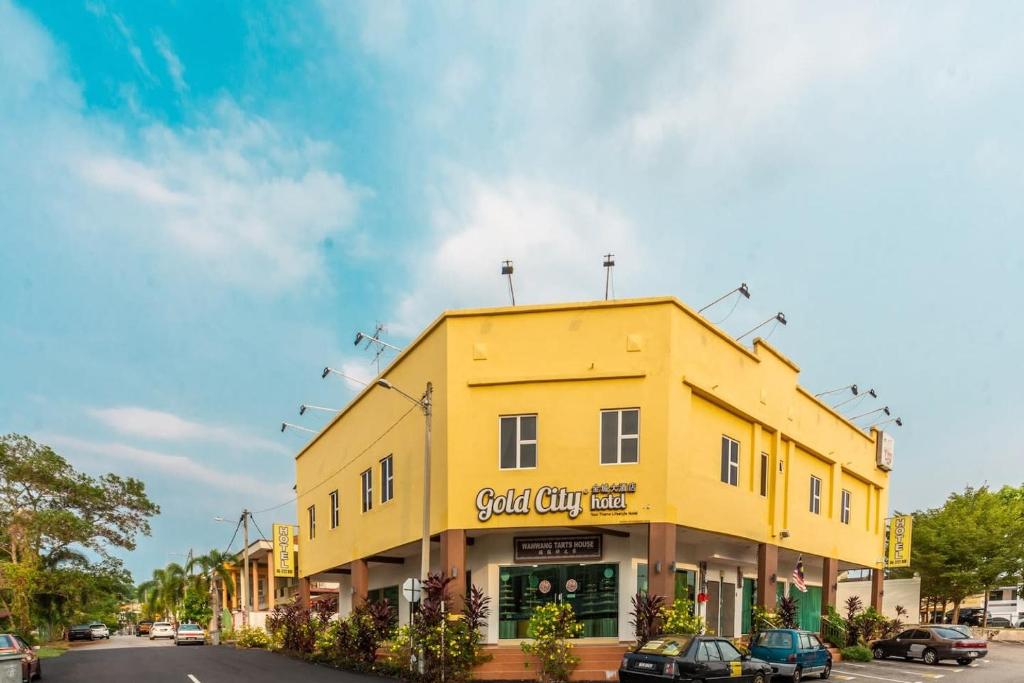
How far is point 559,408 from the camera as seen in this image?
25.1 meters

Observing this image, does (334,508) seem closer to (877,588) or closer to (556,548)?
(556,548)

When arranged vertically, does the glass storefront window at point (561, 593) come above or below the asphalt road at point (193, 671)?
above

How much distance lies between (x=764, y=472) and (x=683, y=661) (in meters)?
13.8

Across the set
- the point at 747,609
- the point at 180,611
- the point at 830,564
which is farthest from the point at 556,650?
the point at 180,611

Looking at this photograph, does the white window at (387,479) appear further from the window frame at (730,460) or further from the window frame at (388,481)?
the window frame at (730,460)

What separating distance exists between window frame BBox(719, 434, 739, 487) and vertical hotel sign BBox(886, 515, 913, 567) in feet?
68.4

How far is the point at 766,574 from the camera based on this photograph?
99.8 ft

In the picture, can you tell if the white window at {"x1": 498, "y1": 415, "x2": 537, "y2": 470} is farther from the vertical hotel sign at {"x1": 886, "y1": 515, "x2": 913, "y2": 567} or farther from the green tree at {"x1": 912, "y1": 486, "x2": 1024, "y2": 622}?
the green tree at {"x1": 912, "y1": 486, "x2": 1024, "y2": 622}

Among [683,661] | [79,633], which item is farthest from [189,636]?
[683,661]

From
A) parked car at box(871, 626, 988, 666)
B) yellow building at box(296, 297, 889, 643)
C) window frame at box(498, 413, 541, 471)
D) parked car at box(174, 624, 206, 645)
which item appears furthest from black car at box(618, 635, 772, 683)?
parked car at box(174, 624, 206, 645)

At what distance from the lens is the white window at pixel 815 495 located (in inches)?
1434

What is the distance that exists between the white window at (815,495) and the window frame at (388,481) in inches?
732

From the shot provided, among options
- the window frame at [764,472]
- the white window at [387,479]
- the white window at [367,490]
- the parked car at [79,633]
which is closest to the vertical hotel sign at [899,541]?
the window frame at [764,472]

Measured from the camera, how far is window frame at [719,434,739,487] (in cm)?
2814
